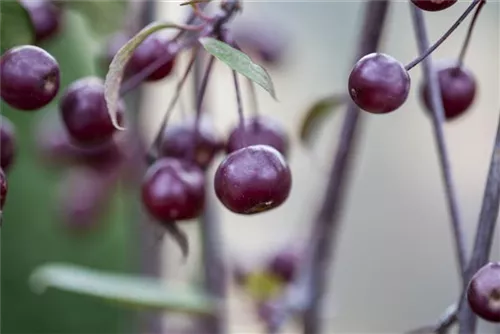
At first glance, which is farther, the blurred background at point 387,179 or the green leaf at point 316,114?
the blurred background at point 387,179

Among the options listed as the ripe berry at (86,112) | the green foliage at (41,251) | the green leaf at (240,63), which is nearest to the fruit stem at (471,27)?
the green leaf at (240,63)

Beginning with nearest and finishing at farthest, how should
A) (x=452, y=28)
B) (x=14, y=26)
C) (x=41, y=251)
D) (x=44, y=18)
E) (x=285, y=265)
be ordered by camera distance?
1. (x=452, y=28)
2. (x=14, y=26)
3. (x=44, y=18)
4. (x=285, y=265)
5. (x=41, y=251)

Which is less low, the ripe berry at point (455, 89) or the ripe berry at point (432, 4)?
the ripe berry at point (432, 4)

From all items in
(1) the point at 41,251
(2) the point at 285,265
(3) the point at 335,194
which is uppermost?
(3) the point at 335,194

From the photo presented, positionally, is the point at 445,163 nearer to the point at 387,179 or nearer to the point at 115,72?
the point at 115,72

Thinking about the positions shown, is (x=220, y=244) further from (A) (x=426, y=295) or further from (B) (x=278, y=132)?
(A) (x=426, y=295)

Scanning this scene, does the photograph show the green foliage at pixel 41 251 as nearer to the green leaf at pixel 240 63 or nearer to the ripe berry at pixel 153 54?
the ripe berry at pixel 153 54

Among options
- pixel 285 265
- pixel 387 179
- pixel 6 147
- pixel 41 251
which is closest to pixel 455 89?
pixel 6 147
